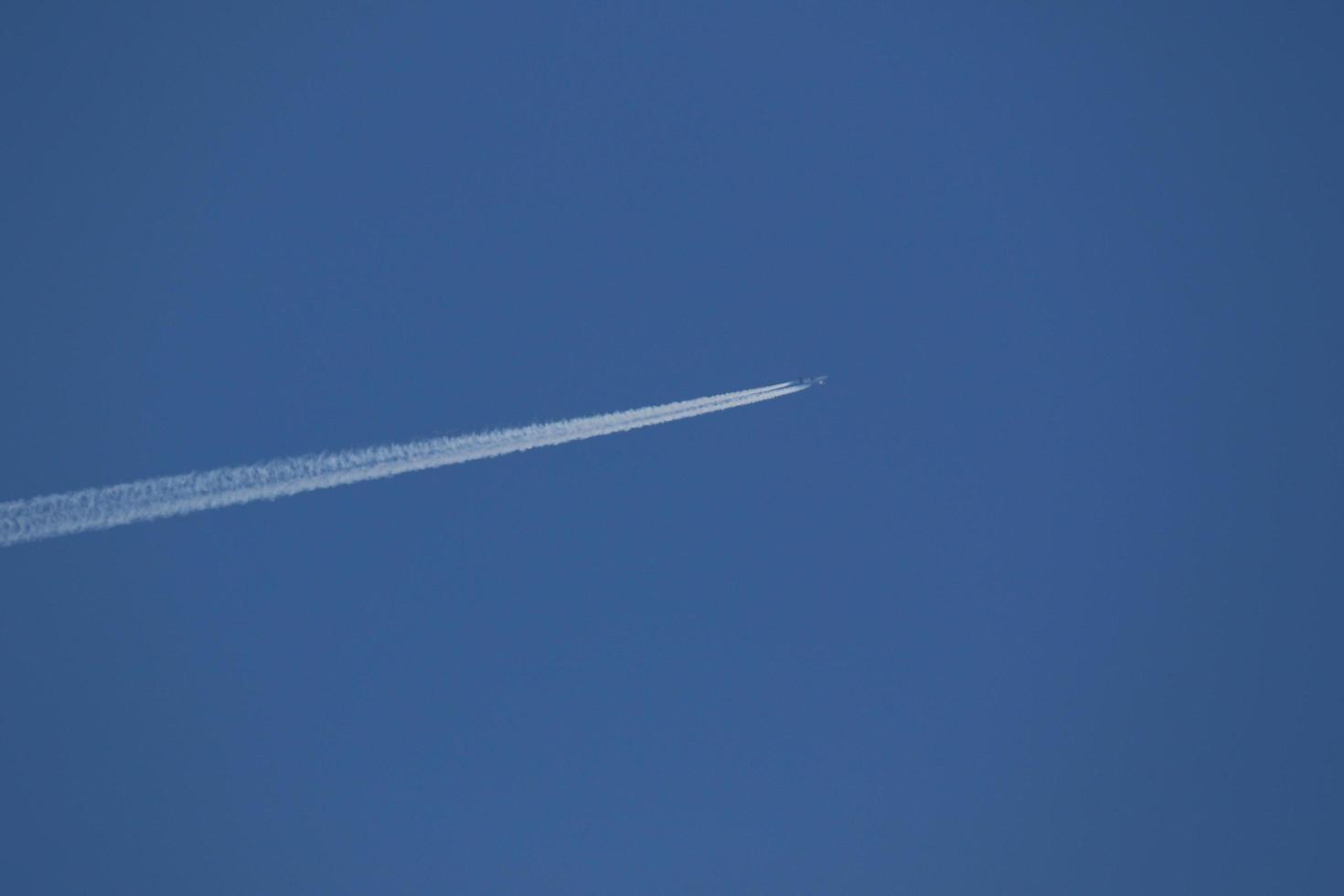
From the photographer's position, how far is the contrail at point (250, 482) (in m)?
19.0

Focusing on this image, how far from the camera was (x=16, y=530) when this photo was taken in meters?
18.6

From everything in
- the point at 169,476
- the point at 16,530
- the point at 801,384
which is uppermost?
the point at 801,384

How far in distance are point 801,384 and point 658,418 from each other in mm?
2241

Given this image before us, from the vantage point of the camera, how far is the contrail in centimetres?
1902

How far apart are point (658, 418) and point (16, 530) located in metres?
8.76

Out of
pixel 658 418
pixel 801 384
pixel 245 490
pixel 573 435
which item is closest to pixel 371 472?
pixel 245 490

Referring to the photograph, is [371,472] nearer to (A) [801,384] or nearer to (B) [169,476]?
(B) [169,476]

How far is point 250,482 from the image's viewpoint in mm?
19969

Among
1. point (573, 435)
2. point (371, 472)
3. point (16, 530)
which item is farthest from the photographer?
point (573, 435)

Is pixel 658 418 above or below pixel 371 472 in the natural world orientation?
above

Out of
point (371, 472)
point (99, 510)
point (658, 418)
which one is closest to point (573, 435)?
point (658, 418)

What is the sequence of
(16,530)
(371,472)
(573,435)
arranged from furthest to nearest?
(573,435) → (371,472) → (16,530)

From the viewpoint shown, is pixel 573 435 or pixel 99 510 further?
pixel 573 435

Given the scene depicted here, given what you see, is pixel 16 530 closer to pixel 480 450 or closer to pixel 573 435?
pixel 480 450
